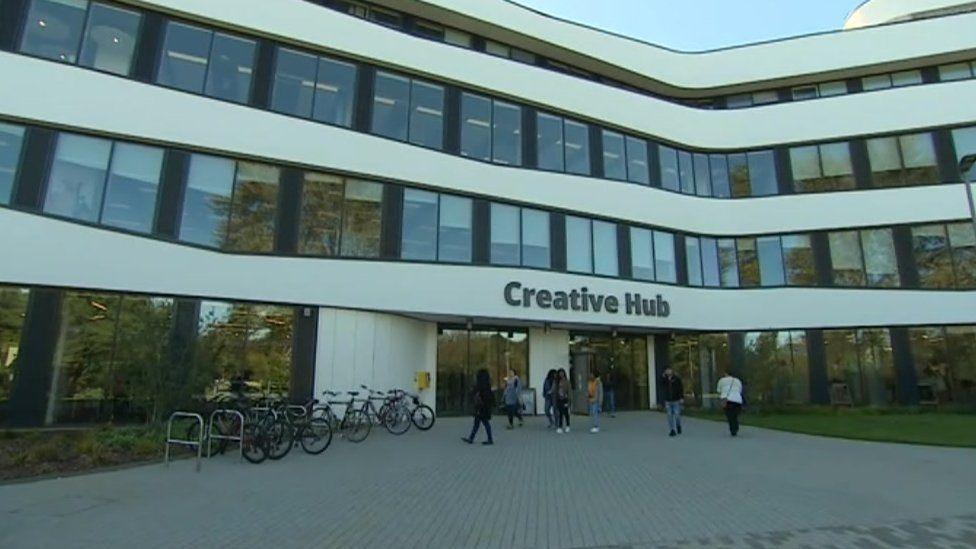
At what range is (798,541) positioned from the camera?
5.96 m

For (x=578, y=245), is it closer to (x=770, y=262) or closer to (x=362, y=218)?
(x=362, y=218)

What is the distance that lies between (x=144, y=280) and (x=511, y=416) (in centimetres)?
1022

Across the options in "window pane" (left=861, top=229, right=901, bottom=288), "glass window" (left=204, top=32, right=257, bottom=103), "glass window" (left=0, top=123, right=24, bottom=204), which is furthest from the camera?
"window pane" (left=861, top=229, right=901, bottom=288)

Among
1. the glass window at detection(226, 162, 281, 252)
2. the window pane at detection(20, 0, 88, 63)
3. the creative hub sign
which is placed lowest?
the creative hub sign

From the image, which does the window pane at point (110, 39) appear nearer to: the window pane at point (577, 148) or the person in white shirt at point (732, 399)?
the window pane at point (577, 148)

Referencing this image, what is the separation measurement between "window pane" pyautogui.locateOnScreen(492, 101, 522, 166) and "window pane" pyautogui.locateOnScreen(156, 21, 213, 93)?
9.03 m

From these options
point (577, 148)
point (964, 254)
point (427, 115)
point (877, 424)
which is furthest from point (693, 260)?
point (427, 115)

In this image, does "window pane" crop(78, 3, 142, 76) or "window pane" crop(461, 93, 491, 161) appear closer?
"window pane" crop(78, 3, 142, 76)

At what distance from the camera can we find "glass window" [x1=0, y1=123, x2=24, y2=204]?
13.6m

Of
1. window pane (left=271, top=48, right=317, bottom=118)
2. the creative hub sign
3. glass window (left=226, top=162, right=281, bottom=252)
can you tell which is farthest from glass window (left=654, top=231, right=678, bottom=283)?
glass window (left=226, top=162, right=281, bottom=252)

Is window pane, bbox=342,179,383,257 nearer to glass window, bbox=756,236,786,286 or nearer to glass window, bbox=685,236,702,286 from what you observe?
glass window, bbox=685,236,702,286

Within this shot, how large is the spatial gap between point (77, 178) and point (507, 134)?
41.2ft

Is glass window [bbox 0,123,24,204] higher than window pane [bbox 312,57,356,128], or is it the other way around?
window pane [bbox 312,57,356,128]

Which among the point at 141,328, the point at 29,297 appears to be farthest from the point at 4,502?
the point at 29,297
